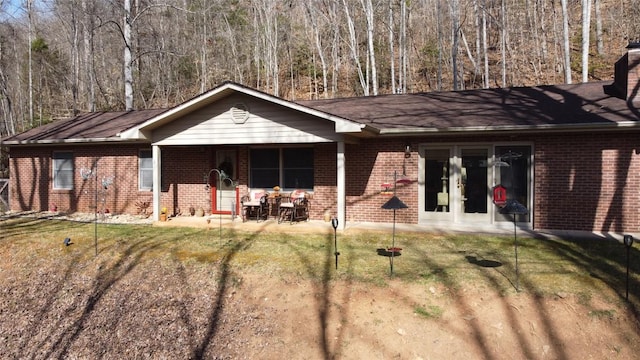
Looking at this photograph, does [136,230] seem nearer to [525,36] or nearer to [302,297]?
[302,297]

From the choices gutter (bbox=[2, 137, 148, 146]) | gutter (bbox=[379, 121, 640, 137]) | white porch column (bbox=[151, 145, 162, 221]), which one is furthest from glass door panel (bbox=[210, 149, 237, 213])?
gutter (bbox=[379, 121, 640, 137])

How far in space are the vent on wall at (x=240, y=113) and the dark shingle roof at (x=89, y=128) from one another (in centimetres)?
333

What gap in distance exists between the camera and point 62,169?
44.1 feet

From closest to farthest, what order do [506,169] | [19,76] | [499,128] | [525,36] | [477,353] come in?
[477,353], [499,128], [506,169], [525,36], [19,76]

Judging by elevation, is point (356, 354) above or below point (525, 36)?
below

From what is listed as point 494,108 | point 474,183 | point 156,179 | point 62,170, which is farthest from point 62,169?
point 494,108

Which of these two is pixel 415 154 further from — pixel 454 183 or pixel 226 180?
pixel 226 180

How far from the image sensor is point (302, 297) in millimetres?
5844

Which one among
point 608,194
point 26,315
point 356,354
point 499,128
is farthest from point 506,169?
point 26,315

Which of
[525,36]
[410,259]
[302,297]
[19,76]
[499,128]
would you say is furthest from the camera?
[19,76]

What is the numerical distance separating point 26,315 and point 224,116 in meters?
5.64

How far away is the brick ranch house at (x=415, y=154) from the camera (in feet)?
28.6


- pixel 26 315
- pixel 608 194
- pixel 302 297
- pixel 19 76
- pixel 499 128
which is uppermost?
pixel 19 76

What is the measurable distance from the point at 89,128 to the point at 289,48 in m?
21.1
